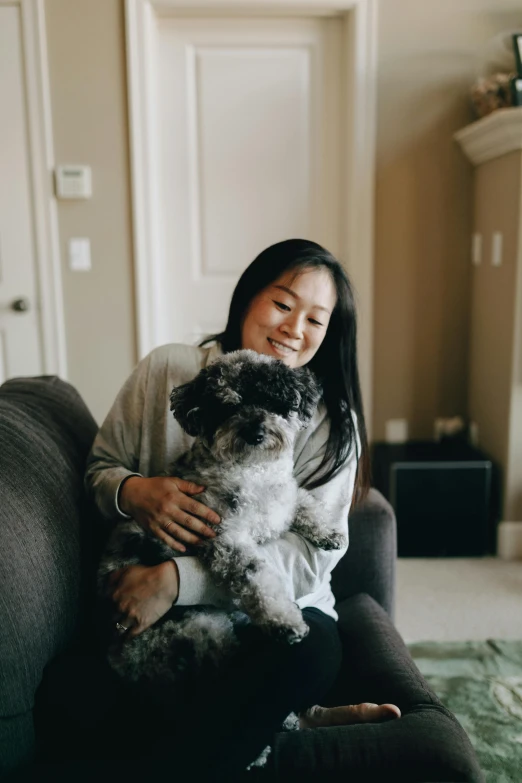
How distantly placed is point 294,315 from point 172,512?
1.73ft

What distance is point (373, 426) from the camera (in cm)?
389

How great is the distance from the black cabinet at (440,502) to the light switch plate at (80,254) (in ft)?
5.80

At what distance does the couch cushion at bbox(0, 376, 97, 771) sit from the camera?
47.9 inches

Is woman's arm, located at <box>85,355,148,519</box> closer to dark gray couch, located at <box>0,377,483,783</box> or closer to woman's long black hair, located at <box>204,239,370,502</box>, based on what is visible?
dark gray couch, located at <box>0,377,483,783</box>

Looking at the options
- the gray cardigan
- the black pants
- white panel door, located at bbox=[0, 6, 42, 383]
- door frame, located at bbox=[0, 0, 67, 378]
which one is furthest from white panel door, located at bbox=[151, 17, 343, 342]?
the black pants

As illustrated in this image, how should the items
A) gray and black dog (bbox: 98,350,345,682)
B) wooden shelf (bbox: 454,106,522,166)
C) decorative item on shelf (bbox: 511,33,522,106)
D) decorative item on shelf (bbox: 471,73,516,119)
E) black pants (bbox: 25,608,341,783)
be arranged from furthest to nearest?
decorative item on shelf (bbox: 471,73,516,119), decorative item on shelf (bbox: 511,33,522,106), wooden shelf (bbox: 454,106,522,166), gray and black dog (bbox: 98,350,345,682), black pants (bbox: 25,608,341,783)

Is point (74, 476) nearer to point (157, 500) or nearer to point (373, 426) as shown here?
point (157, 500)

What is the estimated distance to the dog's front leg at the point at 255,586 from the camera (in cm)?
129

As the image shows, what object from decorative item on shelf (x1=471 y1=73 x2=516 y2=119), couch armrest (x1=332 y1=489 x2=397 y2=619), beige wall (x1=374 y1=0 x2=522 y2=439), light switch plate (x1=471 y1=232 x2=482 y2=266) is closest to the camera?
couch armrest (x1=332 y1=489 x2=397 y2=619)

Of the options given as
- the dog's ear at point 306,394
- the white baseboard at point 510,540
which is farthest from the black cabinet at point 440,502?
the dog's ear at point 306,394

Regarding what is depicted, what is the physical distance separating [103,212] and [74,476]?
2.23 m

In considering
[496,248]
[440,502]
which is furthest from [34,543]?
[496,248]

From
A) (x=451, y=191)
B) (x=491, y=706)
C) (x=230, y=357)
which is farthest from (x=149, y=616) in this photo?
(x=451, y=191)

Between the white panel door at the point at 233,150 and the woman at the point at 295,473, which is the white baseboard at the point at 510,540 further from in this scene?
the woman at the point at 295,473
